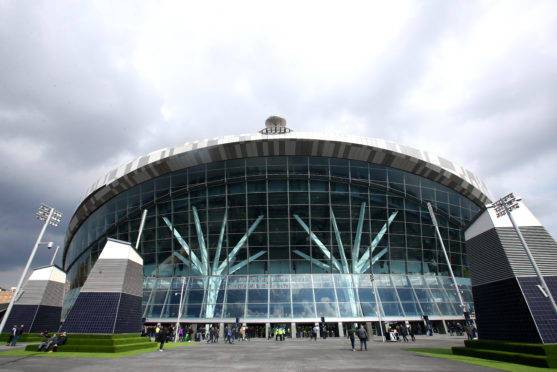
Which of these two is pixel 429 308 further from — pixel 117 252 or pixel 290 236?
pixel 117 252

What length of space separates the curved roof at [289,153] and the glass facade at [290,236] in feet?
3.53

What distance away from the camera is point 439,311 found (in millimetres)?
38094

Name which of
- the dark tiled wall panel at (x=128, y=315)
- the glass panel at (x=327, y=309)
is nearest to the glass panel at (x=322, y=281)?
the glass panel at (x=327, y=309)

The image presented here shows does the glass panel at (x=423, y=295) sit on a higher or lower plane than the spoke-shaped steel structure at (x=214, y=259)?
lower

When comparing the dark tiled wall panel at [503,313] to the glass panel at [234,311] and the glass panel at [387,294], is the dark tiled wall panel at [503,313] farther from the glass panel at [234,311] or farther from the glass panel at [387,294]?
the glass panel at [234,311]

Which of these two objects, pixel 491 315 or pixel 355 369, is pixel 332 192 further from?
pixel 355 369

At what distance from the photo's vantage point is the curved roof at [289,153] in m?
38.9

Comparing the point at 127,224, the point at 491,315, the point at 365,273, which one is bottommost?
the point at 491,315

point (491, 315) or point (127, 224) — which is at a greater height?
point (127, 224)

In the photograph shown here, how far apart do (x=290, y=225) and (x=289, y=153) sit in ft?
28.2

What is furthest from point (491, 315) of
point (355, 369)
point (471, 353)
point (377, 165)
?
point (377, 165)

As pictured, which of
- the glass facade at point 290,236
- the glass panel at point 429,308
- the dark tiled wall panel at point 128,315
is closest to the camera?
the dark tiled wall panel at point 128,315

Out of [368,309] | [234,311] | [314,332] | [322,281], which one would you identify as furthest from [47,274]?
[368,309]

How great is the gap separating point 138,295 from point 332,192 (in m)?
24.2
